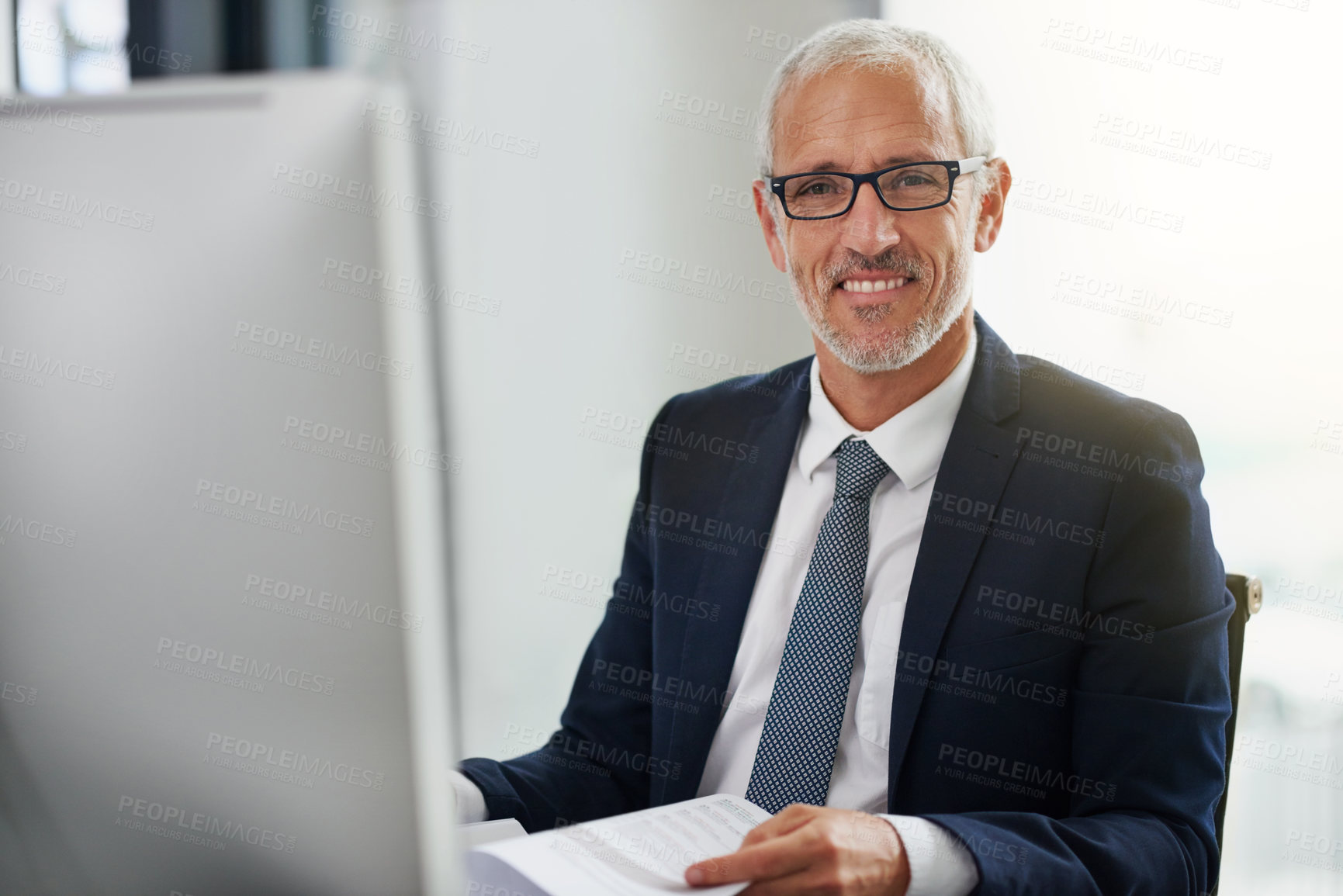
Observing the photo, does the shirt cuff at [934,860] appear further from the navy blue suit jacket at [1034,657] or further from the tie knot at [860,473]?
the tie knot at [860,473]

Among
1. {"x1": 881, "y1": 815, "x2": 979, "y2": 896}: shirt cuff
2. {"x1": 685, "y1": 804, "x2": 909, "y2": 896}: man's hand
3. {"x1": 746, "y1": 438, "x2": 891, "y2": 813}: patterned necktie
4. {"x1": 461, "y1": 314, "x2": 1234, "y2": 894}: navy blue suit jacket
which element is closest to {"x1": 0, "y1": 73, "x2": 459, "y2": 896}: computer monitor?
{"x1": 685, "y1": 804, "x2": 909, "y2": 896}: man's hand

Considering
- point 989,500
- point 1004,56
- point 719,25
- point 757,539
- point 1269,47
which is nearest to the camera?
point 989,500

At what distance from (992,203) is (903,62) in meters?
0.26

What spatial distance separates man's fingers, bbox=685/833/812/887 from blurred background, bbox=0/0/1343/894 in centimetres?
84

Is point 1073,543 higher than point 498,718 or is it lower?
higher

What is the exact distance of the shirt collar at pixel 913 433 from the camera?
1.31 m

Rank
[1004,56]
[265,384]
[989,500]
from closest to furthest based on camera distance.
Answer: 1. [265,384]
2. [989,500]
3. [1004,56]

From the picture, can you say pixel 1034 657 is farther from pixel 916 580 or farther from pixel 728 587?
pixel 728 587

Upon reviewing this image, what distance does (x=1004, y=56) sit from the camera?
2.17 meters

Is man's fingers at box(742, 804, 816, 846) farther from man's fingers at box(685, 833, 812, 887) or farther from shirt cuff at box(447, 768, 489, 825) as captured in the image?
shirt cuff at box(447, 768, 489, 825)

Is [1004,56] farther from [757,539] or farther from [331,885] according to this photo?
[331,885]

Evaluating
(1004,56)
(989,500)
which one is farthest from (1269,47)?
(989,500)

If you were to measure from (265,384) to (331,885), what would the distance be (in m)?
0.24

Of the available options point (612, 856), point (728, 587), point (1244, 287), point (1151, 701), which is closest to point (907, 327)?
point (728, 587)
